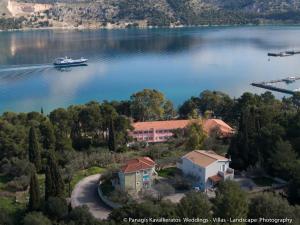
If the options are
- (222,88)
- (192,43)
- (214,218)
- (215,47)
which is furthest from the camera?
(192,43)

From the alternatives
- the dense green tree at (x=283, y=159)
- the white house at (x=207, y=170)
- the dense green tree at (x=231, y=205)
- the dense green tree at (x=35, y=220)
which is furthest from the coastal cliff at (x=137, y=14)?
the dense green tree at (x=231, y=205)

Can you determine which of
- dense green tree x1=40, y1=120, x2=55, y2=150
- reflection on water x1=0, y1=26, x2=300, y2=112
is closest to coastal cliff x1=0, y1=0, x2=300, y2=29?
reflection on water x1=0, y1=26, x2=300, y2=112

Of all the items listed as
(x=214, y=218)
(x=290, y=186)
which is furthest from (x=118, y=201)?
(x=290, y=186)

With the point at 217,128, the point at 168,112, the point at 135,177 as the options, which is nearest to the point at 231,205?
the point at 135,177

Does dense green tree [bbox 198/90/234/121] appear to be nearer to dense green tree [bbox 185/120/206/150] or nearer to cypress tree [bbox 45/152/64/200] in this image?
dense green tree [bbox 185/120/206/150]

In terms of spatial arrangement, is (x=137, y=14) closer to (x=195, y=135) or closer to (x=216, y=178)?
(x=195, y=135)

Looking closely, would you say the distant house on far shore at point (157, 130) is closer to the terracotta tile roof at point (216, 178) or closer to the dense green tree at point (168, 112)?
the dense green tree at point (168, 112)

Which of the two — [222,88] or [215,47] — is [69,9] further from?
[222,88]
